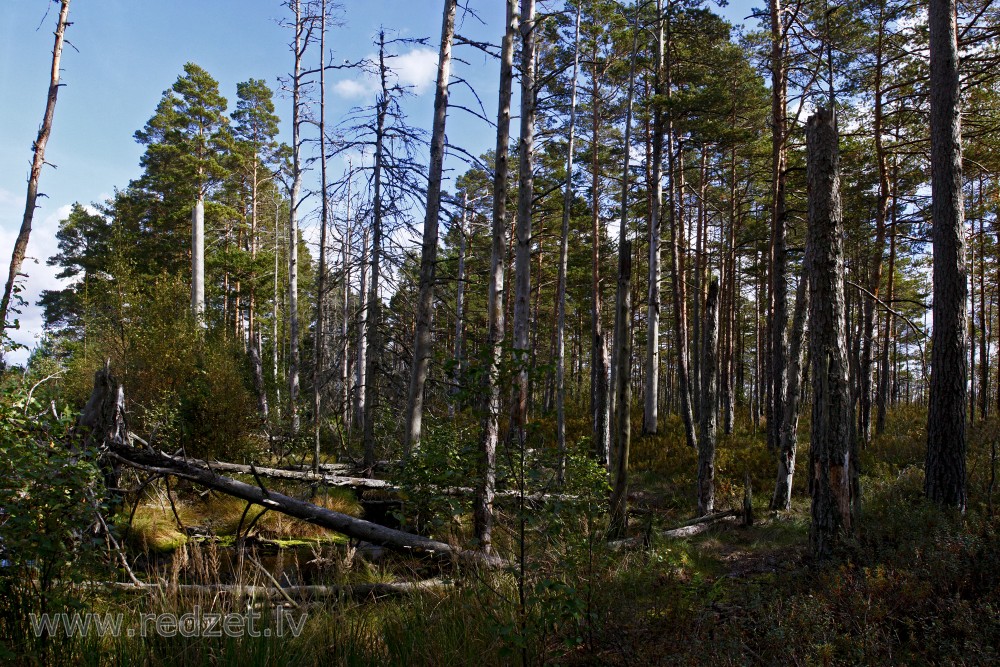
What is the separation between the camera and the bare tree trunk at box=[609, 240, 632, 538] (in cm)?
762

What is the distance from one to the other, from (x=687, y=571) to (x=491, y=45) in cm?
760

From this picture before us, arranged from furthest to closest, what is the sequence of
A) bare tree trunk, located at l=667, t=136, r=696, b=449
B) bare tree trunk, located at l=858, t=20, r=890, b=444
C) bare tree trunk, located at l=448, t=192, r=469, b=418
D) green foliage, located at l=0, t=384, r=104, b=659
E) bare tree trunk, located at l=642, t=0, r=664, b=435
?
1. bare tree trunk, located at l=667, t=136, r=696, b=449
2. bare tree trunk, located at l=642, t=0, r=664, b=435
3. bare tree trunk, located at l=858, t=20, r=890, b=444
4. bare tree trunk, located at l=448, t=192, r=469, b=418
5. green foliage, located at l=0, t=384, r=104, b=659

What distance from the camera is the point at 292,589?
495cm

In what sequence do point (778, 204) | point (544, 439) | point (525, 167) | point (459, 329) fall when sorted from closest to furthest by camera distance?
point (544, 439) → point (525, 167) → point (778, 204) → point (459, 329)

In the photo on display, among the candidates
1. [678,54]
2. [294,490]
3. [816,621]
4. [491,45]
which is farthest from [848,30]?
[294,490]

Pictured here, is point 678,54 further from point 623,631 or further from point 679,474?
point 623,631

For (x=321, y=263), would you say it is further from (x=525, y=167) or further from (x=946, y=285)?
(x=946, y=285)

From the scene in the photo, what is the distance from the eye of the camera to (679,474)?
12719mm

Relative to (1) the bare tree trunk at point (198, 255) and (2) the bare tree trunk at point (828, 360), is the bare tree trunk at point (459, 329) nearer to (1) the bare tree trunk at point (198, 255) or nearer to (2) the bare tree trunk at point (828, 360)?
(2) the bare tree trunk at point (828, 360)

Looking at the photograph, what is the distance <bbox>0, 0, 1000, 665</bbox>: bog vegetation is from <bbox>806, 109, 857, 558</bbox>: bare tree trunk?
31mm

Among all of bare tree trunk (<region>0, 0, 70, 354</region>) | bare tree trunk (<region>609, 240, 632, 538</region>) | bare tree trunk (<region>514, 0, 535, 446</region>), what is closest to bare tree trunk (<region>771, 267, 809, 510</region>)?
bare tree trunk (<region>609, 240, 632, 538</region>)

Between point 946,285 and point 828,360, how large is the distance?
109 inches

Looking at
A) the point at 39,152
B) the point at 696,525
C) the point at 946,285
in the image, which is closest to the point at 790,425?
the point at 696,525

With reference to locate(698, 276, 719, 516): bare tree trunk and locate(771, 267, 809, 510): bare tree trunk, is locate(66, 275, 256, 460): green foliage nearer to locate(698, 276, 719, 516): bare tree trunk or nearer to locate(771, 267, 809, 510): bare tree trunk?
locate(698, 276, 719, 516): bare tree trunk
